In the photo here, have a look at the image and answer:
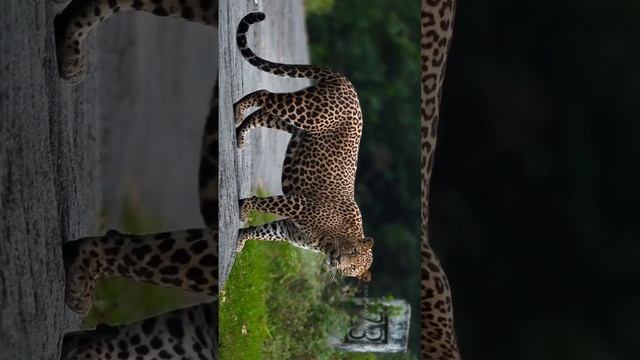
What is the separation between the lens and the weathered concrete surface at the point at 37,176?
1.19 meters

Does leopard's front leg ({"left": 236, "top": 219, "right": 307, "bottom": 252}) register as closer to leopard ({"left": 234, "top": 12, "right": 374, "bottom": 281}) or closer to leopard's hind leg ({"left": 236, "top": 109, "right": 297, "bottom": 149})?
leopard ({"left": 234, "top": 12, "right": 374, "bottom": 281})

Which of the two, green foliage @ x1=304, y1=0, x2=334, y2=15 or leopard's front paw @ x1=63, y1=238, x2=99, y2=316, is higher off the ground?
green foliage @ x1=304, y1=0, x2=334, y2=15

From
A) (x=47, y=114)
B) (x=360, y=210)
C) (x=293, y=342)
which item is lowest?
(x=293, y=342)

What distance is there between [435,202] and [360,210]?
0.48 ft

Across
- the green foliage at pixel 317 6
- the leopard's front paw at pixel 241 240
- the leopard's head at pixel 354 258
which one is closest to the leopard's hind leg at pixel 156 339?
the leopard's front paw at pixel 241 240

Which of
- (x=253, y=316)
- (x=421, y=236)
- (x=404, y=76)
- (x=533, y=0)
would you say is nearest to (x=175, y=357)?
(x=253, y=316)

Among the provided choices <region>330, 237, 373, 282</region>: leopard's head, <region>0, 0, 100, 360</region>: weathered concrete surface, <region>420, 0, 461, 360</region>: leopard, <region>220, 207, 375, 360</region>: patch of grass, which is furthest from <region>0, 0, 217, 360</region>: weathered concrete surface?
<region>420, 0, 461, 360</region>: leopard

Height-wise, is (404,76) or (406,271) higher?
(404,76)

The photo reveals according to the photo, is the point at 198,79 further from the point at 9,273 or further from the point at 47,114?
the point at 9,273

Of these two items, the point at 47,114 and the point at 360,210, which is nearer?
the point at 47,114

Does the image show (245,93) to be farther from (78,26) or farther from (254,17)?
(78,26)

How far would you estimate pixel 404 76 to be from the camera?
1.67m

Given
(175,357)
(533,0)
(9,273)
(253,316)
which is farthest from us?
(253,316)

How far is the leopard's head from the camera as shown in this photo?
1550 millimetres
